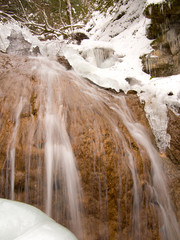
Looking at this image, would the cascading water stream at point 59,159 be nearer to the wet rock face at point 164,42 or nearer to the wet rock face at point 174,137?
the wet rock face at point 174,137

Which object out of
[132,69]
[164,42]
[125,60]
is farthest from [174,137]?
[125,60]

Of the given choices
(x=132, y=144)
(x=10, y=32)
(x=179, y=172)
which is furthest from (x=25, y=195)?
(x=10, y=32)

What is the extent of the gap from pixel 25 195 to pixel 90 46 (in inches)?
189

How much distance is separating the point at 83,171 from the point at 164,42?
4.25m

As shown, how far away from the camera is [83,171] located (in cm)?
192

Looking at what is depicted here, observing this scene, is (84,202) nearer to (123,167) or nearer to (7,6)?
(123,167)

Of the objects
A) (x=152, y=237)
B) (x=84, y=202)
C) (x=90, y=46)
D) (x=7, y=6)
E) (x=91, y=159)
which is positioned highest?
(x=7, y=6)

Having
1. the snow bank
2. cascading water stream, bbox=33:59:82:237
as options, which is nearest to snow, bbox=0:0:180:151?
the snow bank

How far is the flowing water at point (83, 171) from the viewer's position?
5.94 feet

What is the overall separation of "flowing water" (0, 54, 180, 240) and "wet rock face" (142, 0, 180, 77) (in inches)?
102

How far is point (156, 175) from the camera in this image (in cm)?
224

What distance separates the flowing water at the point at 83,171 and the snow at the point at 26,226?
82 cm

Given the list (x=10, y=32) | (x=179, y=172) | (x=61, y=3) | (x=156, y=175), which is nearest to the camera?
(x=156, y=175)

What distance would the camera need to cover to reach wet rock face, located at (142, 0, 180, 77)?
13.0ft
